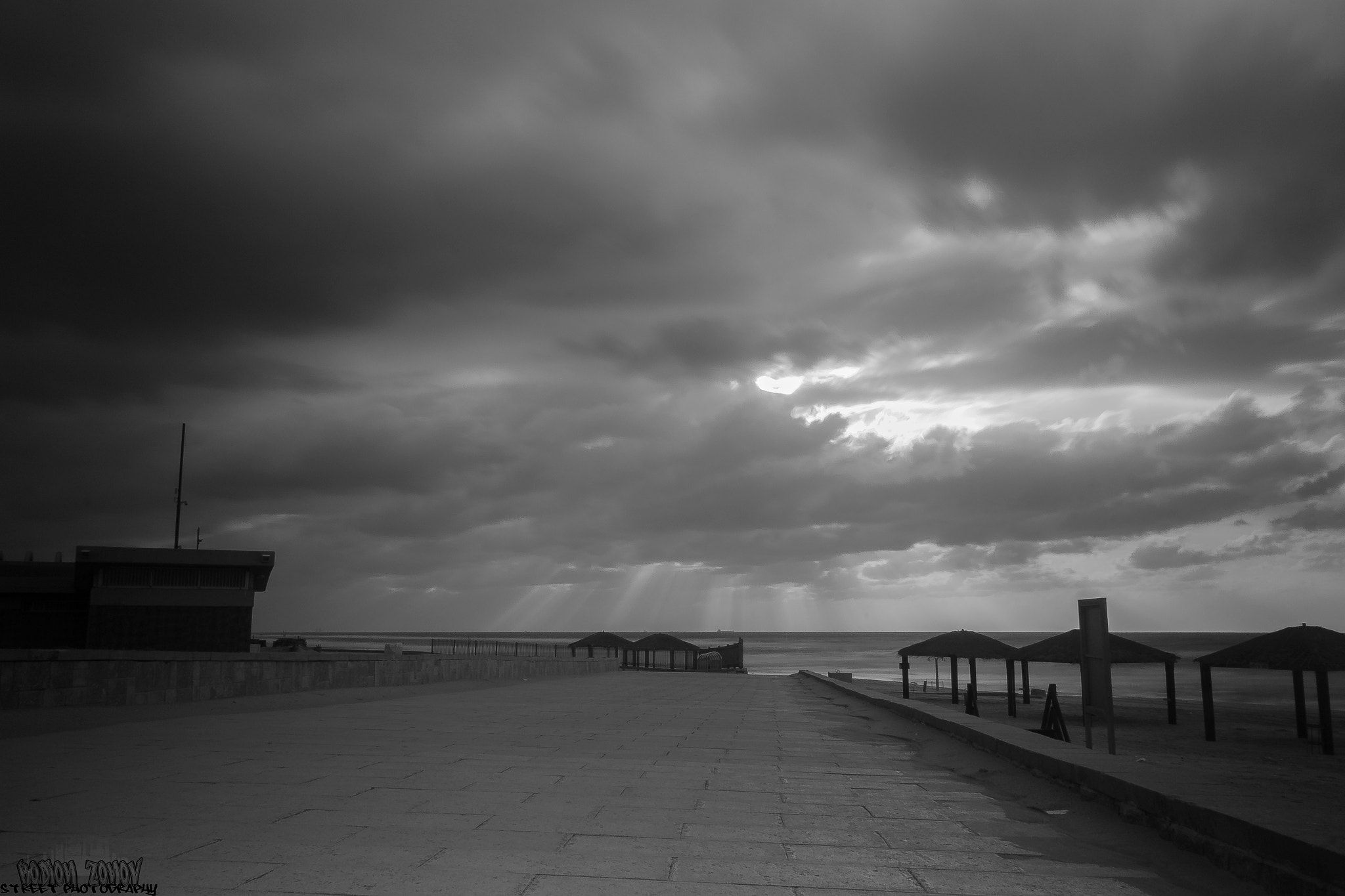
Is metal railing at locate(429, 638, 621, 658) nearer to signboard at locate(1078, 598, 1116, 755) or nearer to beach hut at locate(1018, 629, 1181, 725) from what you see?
beach hut at locate(1018, 629, 1181, 725)

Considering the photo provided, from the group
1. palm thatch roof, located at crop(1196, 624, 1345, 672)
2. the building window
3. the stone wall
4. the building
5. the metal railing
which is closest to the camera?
the stone wall

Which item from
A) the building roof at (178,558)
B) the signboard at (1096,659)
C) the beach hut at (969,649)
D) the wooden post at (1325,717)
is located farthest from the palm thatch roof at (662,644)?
the signboard at (1096,659)

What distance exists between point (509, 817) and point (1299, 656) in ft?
74.5

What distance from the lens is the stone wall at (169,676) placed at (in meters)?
11.7

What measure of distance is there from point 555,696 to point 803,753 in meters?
10.5

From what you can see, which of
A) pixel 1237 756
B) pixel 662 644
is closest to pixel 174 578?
pixel 662 644

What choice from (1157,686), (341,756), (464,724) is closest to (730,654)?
(1157,686)

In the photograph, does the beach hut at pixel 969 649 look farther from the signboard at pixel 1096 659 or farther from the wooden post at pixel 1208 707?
the signboard at pixel 1096 659

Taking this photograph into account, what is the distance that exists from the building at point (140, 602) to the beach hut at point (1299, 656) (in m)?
29.8

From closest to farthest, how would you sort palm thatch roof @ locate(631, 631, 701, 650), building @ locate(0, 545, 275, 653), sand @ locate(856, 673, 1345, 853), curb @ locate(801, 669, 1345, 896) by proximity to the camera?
1. curb @ locate(801, 669, 1345, 896)
2. sand @ locate(856, 673, 1345, 853)
3. building @ locate(0, 545, 275, 653)
4. palm thatch roof @ locate(631, 631, 701, 650)

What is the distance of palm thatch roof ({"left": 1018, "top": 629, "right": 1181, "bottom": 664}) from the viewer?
2706 cm

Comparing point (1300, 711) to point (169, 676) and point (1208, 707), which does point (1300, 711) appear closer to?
point (1208, 707)

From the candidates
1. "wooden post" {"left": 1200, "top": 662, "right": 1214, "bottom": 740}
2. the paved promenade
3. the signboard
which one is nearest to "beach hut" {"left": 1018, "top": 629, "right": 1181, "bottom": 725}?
"wooden post" {"left": 1200, "top": 662, "right": 1214, "bottom": 740}

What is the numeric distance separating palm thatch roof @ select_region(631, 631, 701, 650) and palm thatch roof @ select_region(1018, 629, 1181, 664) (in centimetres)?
2263
